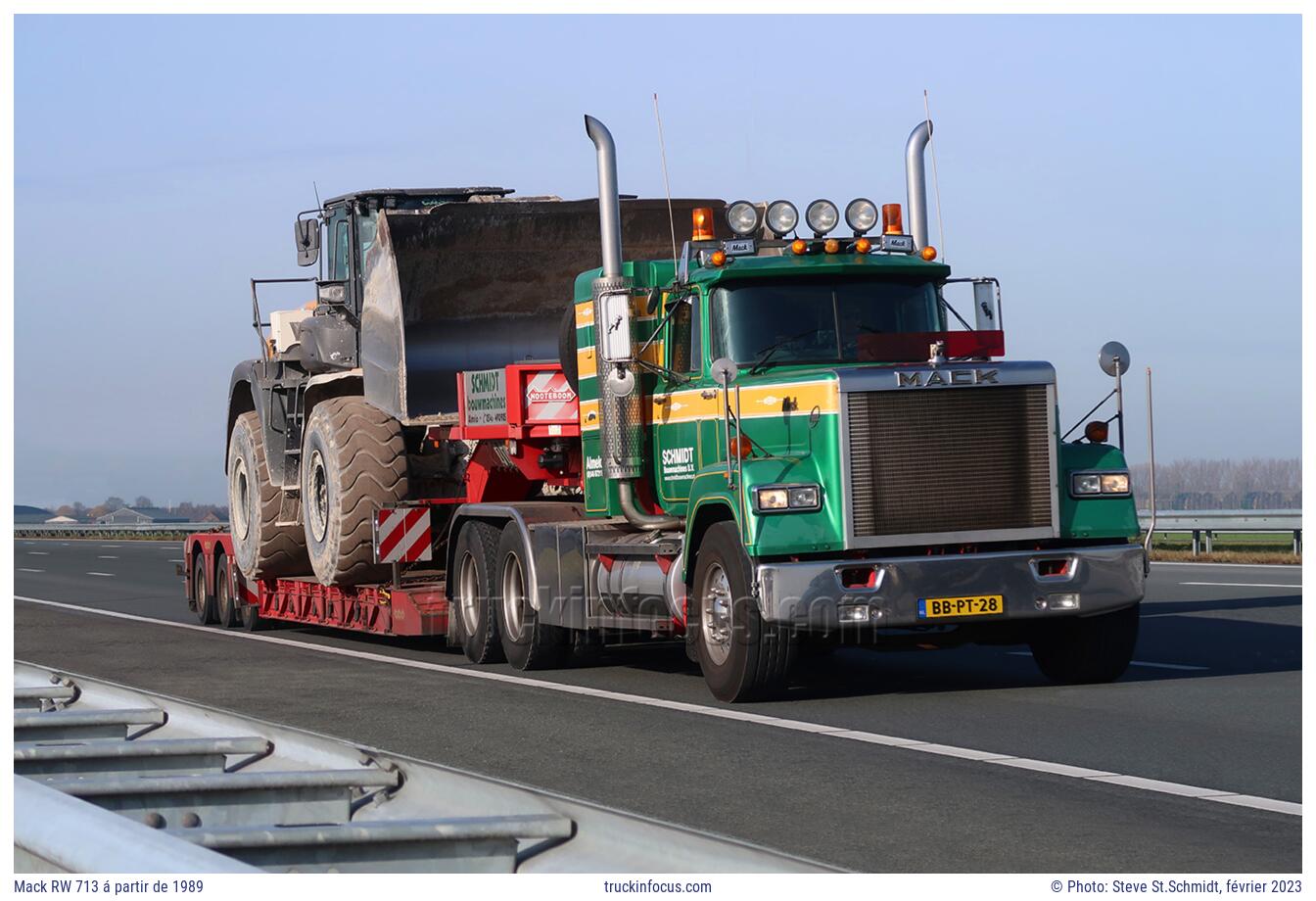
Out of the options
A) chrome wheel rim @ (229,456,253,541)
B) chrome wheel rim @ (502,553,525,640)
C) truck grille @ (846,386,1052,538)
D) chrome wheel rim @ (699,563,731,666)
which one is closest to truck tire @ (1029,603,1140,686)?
truck grille @ (846,386,1052,538)

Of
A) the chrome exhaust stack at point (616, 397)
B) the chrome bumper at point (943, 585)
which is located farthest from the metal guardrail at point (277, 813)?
the chrome exhaust stack at point (616, 397)

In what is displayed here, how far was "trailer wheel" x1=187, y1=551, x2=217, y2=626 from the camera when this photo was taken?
71.1 ft

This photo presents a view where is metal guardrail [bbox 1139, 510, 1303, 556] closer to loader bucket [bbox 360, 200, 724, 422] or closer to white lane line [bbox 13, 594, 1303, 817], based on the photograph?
loader bucket [bbox 360, 200, 724, 422]

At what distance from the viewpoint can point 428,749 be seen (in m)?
10.0

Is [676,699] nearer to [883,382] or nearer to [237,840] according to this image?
[883,382]

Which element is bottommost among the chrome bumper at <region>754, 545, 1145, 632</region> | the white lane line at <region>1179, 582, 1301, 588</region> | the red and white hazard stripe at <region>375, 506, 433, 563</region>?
the white lane line at <region>1179, 582, 1301, 588</region>

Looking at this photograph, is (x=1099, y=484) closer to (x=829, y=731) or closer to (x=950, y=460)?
(x=950, y=460)

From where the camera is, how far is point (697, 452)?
41.9 ft

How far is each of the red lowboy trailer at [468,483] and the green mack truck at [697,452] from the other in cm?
3

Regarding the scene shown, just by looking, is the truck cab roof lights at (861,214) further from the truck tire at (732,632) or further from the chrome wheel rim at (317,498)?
the chrome wheel rim at (317,498)

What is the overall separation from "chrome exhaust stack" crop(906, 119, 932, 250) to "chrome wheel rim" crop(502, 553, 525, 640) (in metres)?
4.00

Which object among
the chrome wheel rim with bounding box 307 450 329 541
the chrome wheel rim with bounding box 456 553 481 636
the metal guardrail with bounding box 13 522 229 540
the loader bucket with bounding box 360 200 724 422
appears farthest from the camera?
the metal guardrail with bounding box 13 522 229 540
